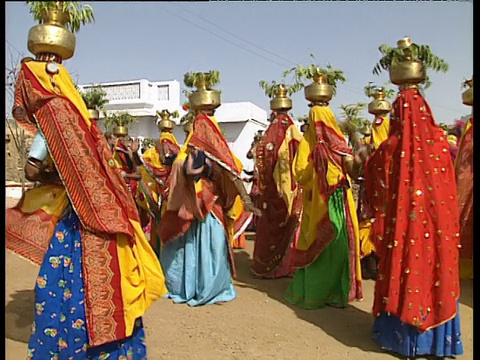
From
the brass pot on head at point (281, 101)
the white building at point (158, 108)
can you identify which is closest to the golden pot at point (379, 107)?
the brass pot on head at point (281, 101)

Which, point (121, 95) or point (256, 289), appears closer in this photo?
point (256, 289)

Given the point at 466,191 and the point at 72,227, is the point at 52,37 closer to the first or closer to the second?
the point at 72,227

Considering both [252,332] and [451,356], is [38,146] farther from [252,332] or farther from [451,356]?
[451,356]

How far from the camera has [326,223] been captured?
17.5 ft

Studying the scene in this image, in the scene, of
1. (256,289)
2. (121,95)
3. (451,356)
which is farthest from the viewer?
(121,95)

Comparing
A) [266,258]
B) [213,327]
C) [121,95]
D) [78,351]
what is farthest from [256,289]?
[121,95]

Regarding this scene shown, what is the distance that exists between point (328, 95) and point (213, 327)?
2.88 meters

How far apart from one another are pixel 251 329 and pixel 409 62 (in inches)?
114

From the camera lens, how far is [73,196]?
312 cm

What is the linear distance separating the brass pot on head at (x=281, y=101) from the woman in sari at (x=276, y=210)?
21 mm

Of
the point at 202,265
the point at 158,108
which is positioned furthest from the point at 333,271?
the point at 158,108

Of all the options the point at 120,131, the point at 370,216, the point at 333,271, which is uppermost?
the point at 120,131

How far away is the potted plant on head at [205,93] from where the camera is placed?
564cm

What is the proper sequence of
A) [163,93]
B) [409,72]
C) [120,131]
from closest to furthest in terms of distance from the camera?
[409,72] → [120,131] → [163,93]
